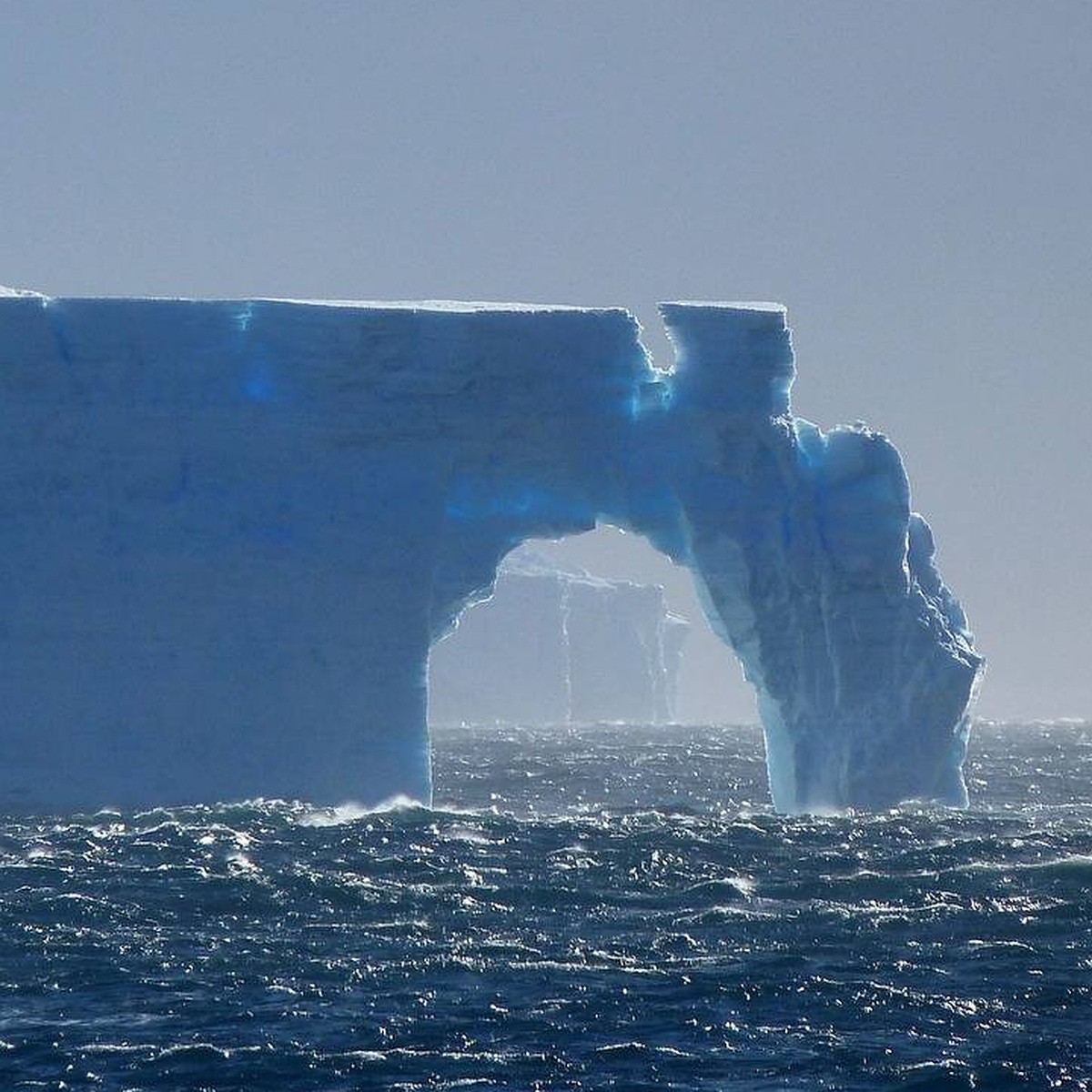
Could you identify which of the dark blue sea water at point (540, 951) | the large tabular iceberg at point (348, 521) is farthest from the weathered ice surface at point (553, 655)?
the dark blue sea water at point (540, 951)

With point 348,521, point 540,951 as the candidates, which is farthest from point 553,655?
point 540,951

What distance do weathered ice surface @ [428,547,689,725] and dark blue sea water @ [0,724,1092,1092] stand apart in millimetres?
39050

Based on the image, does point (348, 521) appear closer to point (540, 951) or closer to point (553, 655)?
point (540, 951)

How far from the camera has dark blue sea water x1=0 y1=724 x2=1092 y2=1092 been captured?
12000mm

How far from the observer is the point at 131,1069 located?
460 inches

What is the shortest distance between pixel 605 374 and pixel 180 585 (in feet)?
19.1

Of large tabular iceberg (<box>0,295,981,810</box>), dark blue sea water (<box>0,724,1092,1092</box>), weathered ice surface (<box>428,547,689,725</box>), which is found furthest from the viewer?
weathered ice surface (<box>428,547,689,725</box>)

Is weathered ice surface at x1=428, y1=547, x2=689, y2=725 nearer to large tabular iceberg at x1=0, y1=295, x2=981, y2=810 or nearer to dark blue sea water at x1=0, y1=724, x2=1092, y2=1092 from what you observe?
large tabular iceberg at x1=0, y1=295, x2=981, y2=810

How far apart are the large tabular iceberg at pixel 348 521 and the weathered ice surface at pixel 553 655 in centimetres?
3735

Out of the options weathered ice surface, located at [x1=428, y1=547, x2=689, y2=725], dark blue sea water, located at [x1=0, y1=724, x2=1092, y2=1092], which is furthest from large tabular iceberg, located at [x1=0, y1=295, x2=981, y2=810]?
weathered ice surface, located at [x1=428, y1=547, x2=689, y2=725]

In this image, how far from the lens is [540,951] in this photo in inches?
598

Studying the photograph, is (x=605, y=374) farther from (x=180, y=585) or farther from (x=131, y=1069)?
(x=131, y=1069)

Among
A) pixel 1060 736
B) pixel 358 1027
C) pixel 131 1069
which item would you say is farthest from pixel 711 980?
pixel 1060 736

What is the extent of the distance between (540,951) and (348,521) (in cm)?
946
